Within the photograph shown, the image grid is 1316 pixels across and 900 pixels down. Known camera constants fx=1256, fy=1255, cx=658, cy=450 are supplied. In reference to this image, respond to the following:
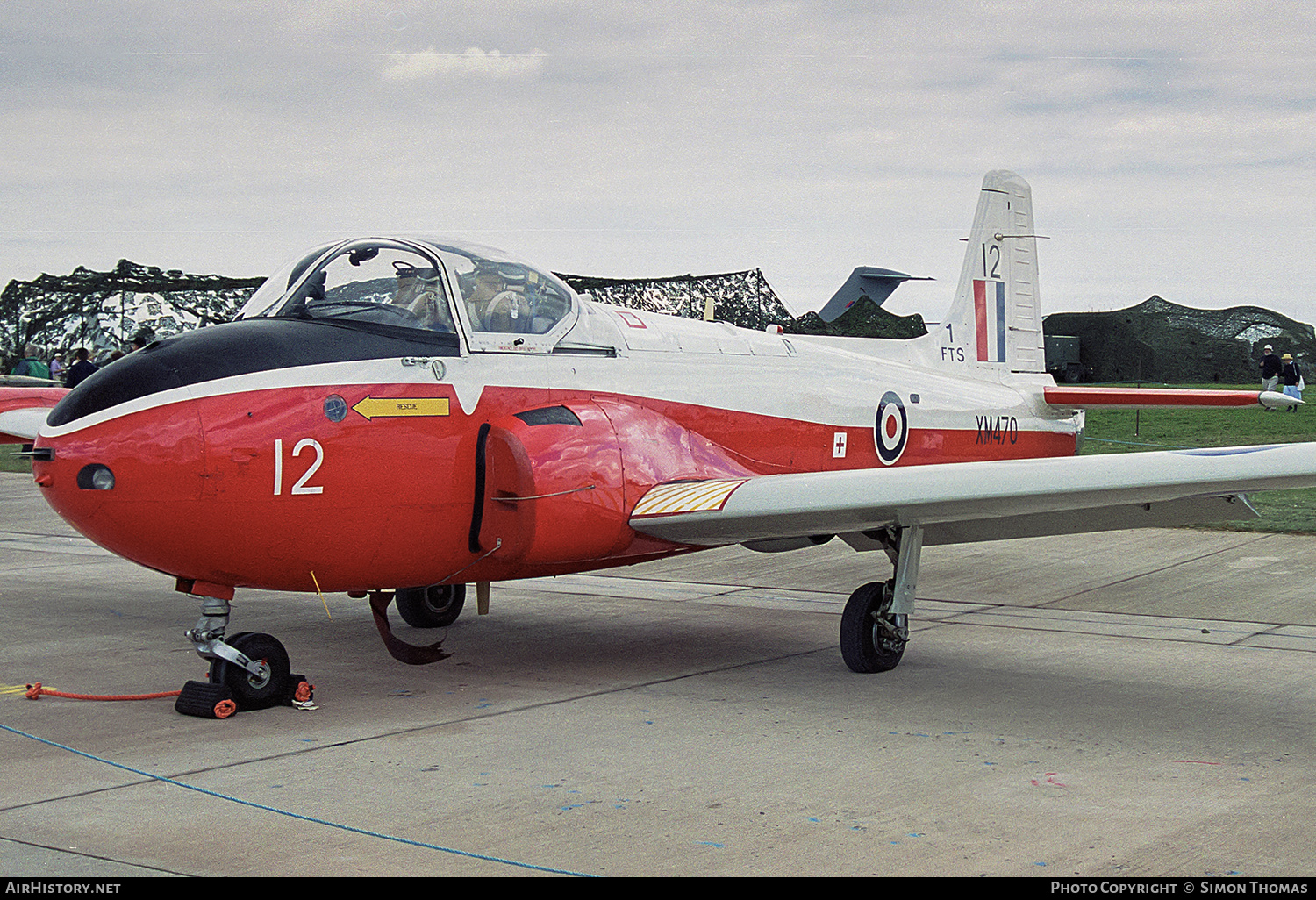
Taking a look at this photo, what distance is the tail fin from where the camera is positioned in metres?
11.4

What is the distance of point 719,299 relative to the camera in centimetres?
1337

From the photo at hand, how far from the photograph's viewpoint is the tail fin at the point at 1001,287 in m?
11.4

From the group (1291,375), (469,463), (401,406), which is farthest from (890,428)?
(1291,375)

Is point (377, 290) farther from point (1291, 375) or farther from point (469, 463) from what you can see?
point (1291, 375)

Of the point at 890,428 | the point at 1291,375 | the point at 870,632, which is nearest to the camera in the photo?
the point at 870,632

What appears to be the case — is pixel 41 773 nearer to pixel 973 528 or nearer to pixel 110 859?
pixel 110 859

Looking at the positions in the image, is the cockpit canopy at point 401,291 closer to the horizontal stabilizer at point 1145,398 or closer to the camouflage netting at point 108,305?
the camouflage netting at point 108,305

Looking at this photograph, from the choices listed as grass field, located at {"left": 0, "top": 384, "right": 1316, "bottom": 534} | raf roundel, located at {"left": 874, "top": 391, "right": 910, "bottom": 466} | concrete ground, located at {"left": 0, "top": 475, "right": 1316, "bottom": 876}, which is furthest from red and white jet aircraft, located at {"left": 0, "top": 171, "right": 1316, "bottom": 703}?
grass field, located at {"left": 0, "top": 384, "right": 1316, "bottom": 534}

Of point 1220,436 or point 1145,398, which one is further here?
point 1220,436

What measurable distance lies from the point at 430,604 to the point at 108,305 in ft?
35.9

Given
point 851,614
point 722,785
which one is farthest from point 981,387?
point 722,785

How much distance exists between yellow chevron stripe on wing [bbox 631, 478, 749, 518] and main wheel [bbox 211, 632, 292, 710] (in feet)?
6.34

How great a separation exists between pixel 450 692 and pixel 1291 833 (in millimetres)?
3922

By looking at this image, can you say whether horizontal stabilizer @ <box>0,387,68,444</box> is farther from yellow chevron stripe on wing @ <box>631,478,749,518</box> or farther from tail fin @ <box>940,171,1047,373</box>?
tail fin @ <box>940,171,1047,373</box>
